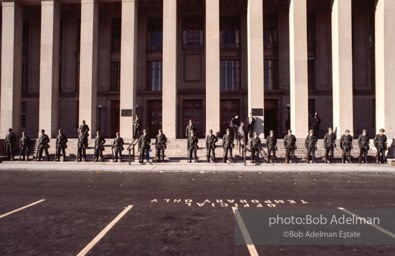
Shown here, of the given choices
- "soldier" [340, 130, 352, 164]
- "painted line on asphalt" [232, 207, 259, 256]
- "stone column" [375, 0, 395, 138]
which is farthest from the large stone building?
"painted line on asphalt" [232, 207, 259, 256]

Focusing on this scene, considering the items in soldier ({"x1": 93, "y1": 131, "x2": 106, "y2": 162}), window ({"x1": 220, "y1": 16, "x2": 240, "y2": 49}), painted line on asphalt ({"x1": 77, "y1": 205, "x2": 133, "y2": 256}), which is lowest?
painted line on asphalt ({"x1": 77, "y1": 205, "x2": 133, "y2": 256})

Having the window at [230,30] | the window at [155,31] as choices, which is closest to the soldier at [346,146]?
the window at [230,30]

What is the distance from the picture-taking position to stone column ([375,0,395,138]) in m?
20.8

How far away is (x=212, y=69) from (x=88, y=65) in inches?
350

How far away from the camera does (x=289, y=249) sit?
14.0 feet

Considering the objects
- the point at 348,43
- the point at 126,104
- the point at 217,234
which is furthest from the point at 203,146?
the point at 217,234

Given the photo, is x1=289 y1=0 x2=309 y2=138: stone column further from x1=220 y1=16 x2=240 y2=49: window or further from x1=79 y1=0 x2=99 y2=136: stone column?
x1=79 y1=0 x2=99 y2=136: stone column

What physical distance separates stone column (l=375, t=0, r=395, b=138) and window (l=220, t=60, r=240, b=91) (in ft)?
34.8

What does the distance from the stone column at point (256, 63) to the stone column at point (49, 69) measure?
557 inches

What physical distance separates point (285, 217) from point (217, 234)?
163 cm

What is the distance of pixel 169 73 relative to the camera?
2198cm

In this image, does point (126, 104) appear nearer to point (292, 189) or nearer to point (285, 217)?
point (292, 189)

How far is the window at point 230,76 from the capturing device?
2733cm

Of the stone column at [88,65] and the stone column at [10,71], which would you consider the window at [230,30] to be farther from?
the stone column at [10,71]
